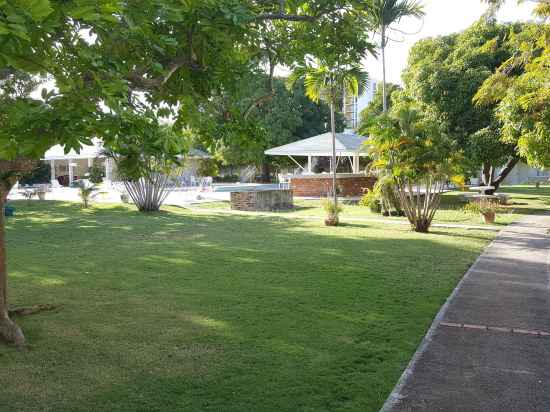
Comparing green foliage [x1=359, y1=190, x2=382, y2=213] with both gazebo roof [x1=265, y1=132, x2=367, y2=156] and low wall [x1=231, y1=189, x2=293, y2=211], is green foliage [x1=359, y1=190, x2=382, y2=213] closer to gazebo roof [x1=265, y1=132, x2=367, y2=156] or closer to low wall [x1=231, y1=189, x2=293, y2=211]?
low wall [x1=231, y1=189, x2=293, y2=211]

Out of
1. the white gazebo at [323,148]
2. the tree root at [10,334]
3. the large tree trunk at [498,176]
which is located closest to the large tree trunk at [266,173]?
the white gazebo at [323,148]

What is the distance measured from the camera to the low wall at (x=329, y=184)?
101 ft

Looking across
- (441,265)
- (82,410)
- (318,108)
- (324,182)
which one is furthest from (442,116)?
(318,108)

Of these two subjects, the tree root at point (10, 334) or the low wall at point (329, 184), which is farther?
the low wall at point (329, 184)

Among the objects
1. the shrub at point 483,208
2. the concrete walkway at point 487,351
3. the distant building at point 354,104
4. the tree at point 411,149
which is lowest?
the concrete walkway at point 487,351

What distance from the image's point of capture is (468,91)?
23719 mm

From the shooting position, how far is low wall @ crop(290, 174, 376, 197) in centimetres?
3067

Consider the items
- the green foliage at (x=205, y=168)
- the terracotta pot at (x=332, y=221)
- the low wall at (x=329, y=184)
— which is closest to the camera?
the terracotta pot at (x=332, y=221)

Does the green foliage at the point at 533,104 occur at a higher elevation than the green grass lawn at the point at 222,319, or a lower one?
higher

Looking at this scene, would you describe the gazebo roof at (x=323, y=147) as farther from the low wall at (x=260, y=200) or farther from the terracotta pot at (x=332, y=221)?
the terracotta pot at (x=332, y=221)

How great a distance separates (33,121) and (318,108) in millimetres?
49160

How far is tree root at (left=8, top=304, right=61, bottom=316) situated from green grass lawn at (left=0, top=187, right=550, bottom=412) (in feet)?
0.51

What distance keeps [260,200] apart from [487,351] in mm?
19424

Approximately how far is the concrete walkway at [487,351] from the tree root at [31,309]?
15.2 feet
